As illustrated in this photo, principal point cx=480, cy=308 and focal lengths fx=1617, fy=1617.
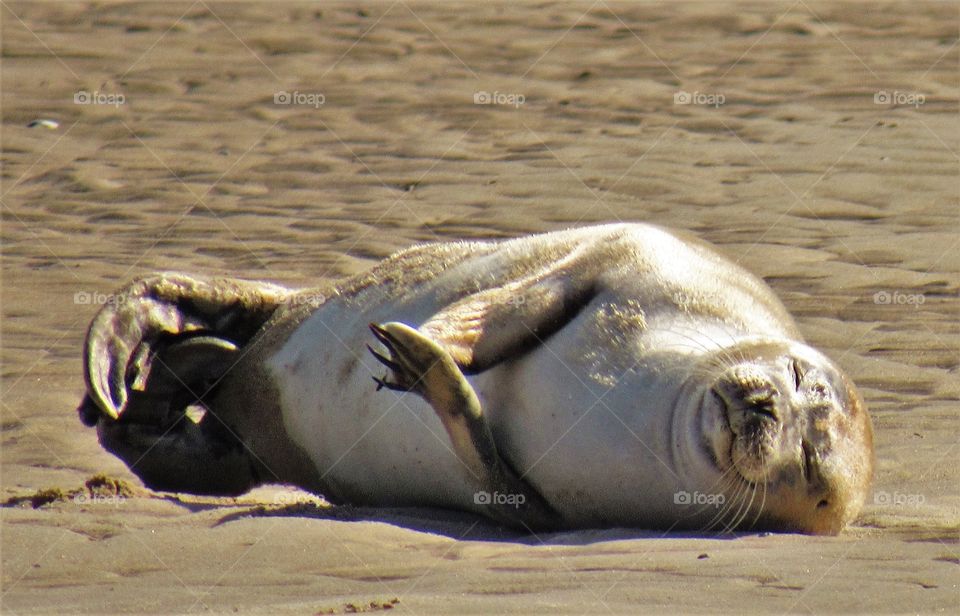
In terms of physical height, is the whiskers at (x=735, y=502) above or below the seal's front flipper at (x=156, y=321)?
below

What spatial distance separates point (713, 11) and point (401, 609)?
11969 mm

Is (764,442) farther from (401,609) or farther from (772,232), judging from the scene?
(772,232)

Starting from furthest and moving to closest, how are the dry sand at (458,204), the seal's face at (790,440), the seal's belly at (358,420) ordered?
the seal's belly at (358,420), the seal's face at (790,440), the dry sand at (458,204)

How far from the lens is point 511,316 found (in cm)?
474

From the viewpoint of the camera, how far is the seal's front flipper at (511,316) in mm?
4637

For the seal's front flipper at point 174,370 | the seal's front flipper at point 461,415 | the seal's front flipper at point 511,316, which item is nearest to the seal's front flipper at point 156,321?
the seal's front flipper at point 174,370

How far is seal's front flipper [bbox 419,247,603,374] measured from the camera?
464 centimetres

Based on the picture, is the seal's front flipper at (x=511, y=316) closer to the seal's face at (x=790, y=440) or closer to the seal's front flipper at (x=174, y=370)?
the seal's face at (x=790, y=440)

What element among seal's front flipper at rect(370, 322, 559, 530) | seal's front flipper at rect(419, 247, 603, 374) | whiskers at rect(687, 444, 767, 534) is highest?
seal's front flipper at rect(419, 247, 603, 374)

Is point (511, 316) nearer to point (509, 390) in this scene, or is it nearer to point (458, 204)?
point (509, 390)

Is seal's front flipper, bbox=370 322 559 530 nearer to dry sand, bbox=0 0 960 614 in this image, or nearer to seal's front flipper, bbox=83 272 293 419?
dry sand, bbox=0 0 960 614

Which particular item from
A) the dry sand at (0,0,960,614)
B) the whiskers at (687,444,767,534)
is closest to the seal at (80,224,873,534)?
the whiskers at (687,444,767,534)

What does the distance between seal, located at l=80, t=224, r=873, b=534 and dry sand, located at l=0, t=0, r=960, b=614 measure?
0.16 meters

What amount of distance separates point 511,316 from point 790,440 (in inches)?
37.8
